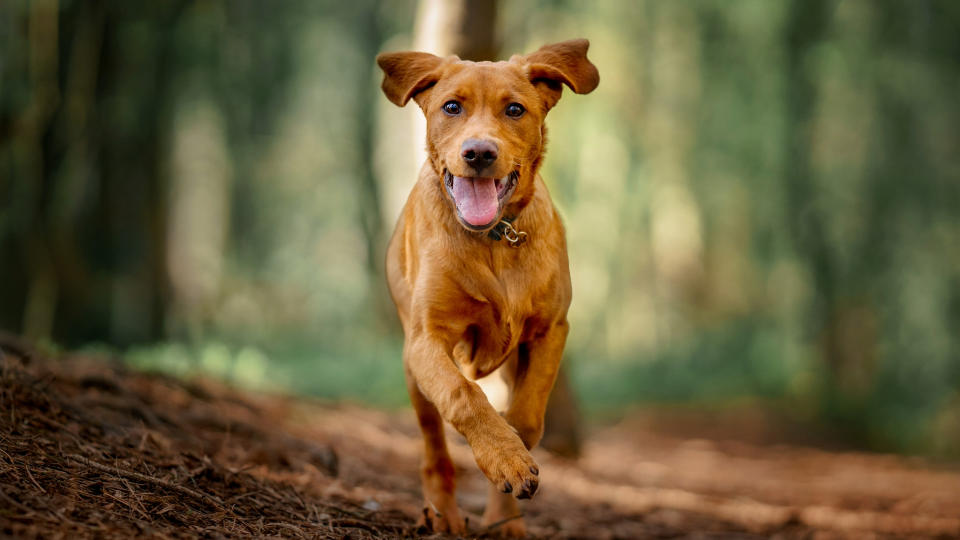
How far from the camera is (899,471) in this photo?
1207cm

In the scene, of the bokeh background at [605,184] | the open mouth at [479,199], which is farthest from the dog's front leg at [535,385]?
the bokeh background at [605,184]

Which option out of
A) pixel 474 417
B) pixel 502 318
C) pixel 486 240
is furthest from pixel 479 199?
pixel 474 417

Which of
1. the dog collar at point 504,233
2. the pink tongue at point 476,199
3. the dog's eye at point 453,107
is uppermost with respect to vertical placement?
the dog's eye at point 453,107

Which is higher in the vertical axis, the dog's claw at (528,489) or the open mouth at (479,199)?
the open mouth at (479,199)

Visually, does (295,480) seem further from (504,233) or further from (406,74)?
(406,74)

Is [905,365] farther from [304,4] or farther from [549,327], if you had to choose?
[304,4]

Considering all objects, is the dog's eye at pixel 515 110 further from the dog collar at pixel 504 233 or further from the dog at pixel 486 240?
the dog collar at pixel 504 233

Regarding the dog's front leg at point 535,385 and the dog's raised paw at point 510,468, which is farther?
the dog's front leg at point 535,385

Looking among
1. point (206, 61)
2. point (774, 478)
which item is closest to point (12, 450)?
point (774, 478)

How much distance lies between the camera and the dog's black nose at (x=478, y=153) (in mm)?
3787

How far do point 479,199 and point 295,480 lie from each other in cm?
225

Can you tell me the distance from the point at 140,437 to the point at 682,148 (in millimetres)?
16595

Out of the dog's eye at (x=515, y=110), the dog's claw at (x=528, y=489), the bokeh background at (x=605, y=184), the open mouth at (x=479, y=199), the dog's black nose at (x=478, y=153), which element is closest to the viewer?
the dog's claw at (x=528, y=489)

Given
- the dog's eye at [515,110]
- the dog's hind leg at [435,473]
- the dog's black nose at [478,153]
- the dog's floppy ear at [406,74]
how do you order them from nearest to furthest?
1. the dog's black nose at [478,153]
2. the dog's eye at [515,110]
3. the dog's floppy ear at [406,74]
4. the dog's hind leg at [435,473]
